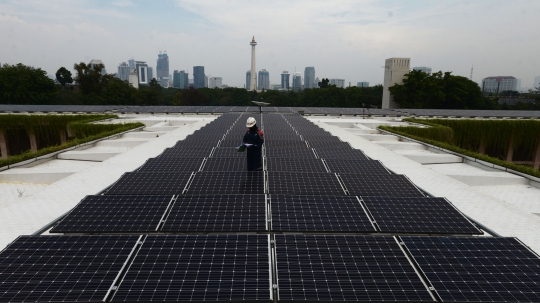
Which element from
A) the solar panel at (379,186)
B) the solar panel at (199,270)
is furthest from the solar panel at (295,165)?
the solar panel at (199,270)

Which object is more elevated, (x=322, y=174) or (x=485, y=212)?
(x=322, y=174)

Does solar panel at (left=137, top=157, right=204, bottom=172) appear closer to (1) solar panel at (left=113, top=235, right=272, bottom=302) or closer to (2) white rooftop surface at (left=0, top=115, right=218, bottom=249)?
(2) white rooftop surface at (left=0, top=115, right=218, bottom=249)

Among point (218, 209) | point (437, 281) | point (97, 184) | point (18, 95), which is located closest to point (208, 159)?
point (97, 184)

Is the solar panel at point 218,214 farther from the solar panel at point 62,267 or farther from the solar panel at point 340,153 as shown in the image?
the solar panel at point 340,153

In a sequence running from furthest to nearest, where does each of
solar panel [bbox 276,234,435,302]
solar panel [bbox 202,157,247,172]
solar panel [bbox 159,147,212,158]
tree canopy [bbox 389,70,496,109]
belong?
tree canopy [bbox 389,70,496,109] < solar panel [bbox 159,147,212,158] < solar panel [bbox 202,157,247,172] < solar panel [bbox 276,234,435,302]

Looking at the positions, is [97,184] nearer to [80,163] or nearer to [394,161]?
[80,163]

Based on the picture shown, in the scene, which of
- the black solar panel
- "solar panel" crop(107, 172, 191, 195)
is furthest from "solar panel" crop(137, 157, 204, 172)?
the black solar panel
